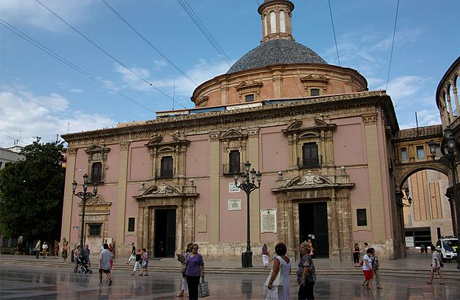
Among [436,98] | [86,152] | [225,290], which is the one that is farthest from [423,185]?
[225,290]

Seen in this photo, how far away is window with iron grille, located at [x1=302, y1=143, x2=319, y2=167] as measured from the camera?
25812 mm

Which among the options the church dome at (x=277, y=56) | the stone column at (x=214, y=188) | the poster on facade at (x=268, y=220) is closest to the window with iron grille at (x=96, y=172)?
the stone column at (x=214, y=188)

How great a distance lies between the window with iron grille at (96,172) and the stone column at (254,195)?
1185 cm

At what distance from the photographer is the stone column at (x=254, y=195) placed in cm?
2619

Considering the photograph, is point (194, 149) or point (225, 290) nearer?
point (225, 290)

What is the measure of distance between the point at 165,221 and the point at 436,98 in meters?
22.1

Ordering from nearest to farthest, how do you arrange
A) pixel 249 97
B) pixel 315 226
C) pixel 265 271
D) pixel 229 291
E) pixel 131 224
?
pixel 229 291 < pixel 265 271 < pixel 315 226 < pixel 131 224 < pixel 249 97

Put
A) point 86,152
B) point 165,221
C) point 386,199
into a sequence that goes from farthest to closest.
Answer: point 86,152 → point 165,221 → point 386,199

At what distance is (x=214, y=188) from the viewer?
27812 millimetres

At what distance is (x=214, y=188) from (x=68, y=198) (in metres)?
12.2

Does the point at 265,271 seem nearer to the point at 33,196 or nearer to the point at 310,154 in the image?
the point at 310,154

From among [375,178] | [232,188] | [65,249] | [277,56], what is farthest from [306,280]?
[277,56]

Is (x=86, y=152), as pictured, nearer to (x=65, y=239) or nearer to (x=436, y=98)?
(x=65, y=239)

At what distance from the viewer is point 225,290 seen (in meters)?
12.9
